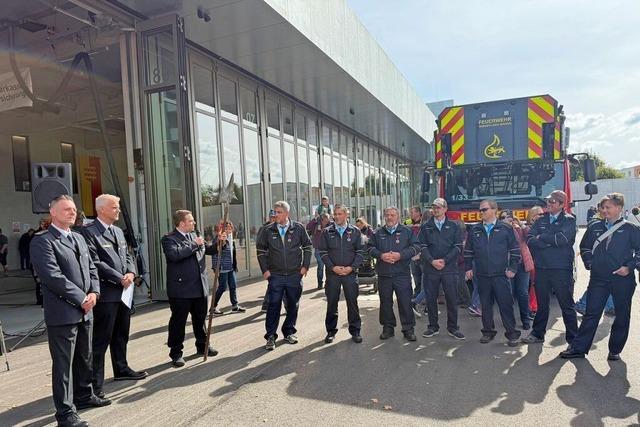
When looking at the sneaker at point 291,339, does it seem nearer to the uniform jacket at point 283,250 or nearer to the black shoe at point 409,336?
the uniform jacket at point 283,250

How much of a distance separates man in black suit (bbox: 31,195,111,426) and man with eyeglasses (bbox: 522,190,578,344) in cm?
466

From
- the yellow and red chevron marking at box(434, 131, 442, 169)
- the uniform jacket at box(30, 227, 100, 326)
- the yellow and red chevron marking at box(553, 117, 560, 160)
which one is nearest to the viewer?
the uniform jacket at box(30, 227, 100, 326)

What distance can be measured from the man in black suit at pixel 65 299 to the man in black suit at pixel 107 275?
330 mm

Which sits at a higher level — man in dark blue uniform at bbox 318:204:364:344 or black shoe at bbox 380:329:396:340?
man in dark blue uniform at bbox 318:204:364:344

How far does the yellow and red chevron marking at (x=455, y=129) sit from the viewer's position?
8.50 m

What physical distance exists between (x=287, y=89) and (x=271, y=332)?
9.60m

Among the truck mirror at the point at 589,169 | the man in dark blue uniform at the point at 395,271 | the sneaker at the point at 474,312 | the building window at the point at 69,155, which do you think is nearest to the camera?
the man in dark blue uniform at the point at 395,271

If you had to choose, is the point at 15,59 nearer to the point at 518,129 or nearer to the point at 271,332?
the point at 271,332

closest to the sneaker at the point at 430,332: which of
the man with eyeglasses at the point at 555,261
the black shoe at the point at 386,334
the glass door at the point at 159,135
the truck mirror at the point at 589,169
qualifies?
the black shoe at the point at 386,334

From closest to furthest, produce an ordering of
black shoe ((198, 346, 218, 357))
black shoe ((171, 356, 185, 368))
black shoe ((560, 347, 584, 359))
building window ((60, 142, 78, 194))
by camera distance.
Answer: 1. black shoe ((560, 347, 584, 359))
2. black shoe ((171, 356, 185, 368))
3. black shoe ((198, 346, 218, 357))
4. building window ((60, 142, 78, 194))

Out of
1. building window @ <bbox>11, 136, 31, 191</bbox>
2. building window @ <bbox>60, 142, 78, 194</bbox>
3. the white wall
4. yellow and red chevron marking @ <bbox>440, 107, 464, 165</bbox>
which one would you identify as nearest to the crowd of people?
yellow and red chevron marking @ <bbox>440, 107, 464, 165</bbox>

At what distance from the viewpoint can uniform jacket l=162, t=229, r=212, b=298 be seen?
4805 mm

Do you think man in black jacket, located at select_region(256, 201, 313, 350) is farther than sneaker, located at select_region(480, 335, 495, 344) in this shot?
Yes

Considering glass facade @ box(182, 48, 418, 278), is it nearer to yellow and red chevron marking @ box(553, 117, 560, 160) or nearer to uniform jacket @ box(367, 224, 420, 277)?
uniform jacket @ box(367, 224, 420, 277)
